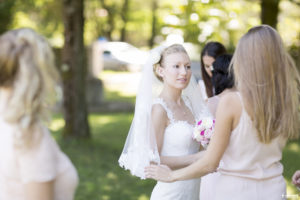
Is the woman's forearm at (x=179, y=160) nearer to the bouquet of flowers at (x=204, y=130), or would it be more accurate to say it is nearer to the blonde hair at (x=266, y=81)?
the bouquet of flowers at (x=204, y=130)

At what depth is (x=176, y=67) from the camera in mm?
3416

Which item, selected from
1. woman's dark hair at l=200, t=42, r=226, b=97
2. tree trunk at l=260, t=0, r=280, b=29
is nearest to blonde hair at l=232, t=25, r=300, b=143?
woman's dark hair at l=200, t=42, r=226, b=97

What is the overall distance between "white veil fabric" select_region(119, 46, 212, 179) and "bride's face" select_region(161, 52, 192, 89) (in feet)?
0.42

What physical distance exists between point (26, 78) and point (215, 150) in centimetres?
120

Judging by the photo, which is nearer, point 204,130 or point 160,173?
point 160,173

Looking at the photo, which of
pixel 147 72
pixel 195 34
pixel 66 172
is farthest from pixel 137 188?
pixel 66 172

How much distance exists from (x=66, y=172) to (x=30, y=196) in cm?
24

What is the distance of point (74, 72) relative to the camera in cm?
997

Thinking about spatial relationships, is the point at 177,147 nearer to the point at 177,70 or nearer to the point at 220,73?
the point at 177,70

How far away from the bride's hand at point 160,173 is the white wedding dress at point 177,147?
0.52 m

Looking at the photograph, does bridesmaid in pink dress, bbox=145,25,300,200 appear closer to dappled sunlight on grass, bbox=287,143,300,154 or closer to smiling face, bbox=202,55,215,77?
smiling face, bbox=202,55,215,77

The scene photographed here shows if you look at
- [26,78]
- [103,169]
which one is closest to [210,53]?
[26,78]

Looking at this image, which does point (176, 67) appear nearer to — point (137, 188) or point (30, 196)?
point (30, 196)

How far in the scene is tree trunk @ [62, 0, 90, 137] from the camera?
976cm
